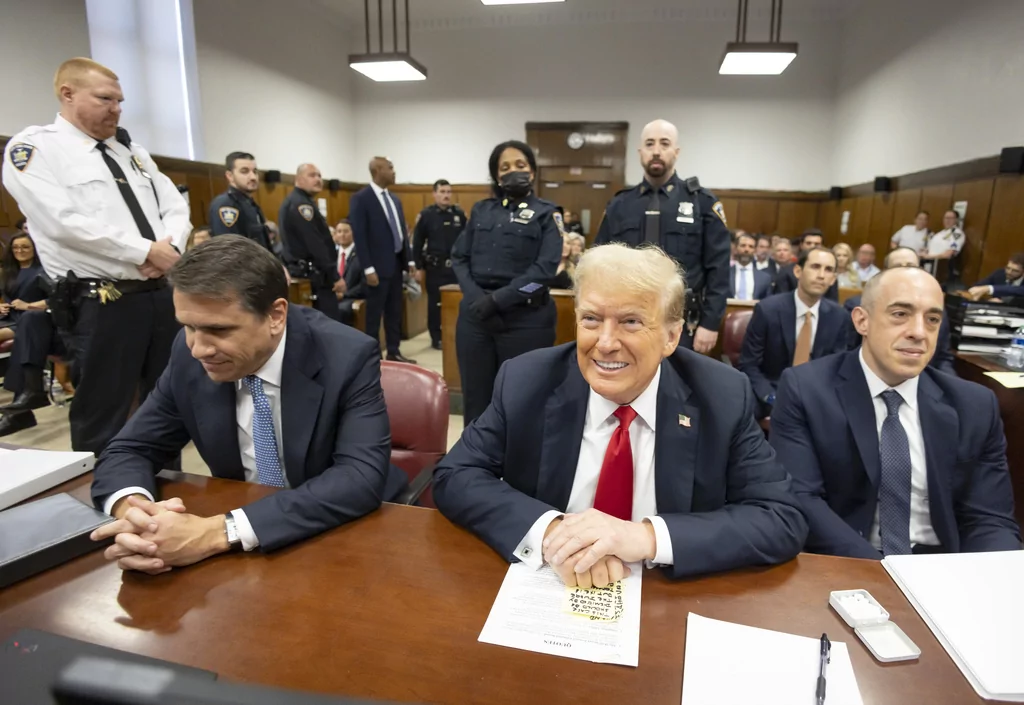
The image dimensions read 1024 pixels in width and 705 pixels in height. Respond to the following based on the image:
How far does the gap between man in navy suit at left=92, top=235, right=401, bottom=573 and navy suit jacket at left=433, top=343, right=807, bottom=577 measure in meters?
0.24

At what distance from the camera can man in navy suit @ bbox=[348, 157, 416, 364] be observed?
5375mm

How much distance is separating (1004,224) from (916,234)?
4.51 ft

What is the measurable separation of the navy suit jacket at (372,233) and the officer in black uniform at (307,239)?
1.24 feet

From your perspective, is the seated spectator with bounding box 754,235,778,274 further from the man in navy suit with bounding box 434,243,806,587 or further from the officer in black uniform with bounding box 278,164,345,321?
the man in navy suit with bounding box 434,243,806,587

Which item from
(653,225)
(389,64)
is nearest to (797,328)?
(653,225)

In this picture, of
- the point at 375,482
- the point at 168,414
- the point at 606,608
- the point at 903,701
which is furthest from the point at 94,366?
the point at 903,701

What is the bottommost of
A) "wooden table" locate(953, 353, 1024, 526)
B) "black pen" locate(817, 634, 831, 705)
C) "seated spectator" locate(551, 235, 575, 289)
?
"wooden table" locate(953, 353, 1024, 526)

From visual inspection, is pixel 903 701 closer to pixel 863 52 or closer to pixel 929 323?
pixel 929 323

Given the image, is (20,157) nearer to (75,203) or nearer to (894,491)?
(75,203)

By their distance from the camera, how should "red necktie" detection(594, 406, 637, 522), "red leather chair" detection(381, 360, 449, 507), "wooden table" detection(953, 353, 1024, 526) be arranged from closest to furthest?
"red necktie" detection(594, 406, 637, 522) < "red leather chair" detection(381, 360, 449, 507) < "wooden table" detection(953, 353, 1024, 526)

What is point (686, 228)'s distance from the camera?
10.1 ft

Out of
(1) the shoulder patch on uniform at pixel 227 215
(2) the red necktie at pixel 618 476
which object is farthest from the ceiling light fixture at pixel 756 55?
(2) the red necktie at pixel 618 476

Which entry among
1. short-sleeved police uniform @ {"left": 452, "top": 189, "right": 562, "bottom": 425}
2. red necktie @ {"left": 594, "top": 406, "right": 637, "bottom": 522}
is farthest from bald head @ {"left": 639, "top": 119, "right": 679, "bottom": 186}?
red necktie @ {"left": 594, "top": 406, "right": 637, "bottom": 522}

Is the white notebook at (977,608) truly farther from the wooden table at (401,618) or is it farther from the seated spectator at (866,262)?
the seated spectator at (866,262)
